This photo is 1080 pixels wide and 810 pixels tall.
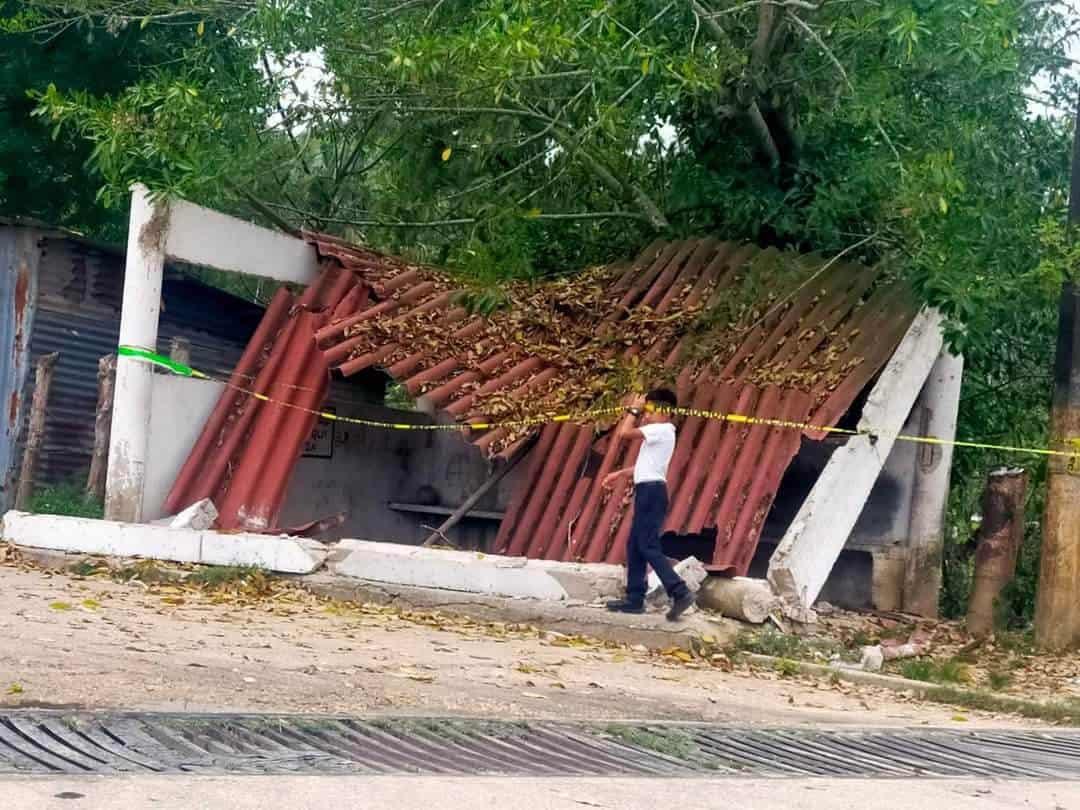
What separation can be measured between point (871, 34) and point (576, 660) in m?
5.10

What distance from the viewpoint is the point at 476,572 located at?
1034cm

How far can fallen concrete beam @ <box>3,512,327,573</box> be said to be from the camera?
35.9ft

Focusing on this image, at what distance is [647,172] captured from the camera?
50.1 feet

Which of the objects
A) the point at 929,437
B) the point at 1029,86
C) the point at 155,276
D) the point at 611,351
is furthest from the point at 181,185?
the point at 1029,86

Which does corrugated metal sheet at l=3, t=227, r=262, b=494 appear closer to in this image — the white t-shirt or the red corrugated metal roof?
the red corrugated metal roof

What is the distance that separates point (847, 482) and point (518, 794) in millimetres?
6121

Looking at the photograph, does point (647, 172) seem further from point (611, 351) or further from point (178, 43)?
point (178, 43)

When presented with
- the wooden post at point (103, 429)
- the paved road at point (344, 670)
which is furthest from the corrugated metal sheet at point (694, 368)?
the wooden post at point (103, 429)

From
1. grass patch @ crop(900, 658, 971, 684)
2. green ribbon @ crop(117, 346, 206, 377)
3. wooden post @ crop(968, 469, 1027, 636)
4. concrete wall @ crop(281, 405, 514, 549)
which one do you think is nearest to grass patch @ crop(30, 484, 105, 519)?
green ribbon @ crop(117, 346, 206, 377)

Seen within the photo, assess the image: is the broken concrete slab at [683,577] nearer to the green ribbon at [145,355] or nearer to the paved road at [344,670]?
the paved road at [344,670]

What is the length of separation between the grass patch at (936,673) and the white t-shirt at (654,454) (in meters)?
1.98

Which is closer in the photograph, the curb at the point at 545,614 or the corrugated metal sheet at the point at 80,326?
the curb at the point at 545,614

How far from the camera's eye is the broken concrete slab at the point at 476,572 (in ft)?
33.2

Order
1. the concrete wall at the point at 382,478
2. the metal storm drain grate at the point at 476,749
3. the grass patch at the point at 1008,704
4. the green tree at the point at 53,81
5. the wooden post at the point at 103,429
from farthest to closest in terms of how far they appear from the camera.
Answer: the green tree at the point at 53,81 < the concrete wall at the point at 382,478 < the wooden post at the point at 103,429 < the grass patch at the point at 1008,704 < the metal storm drain grate at the point at 476,749
